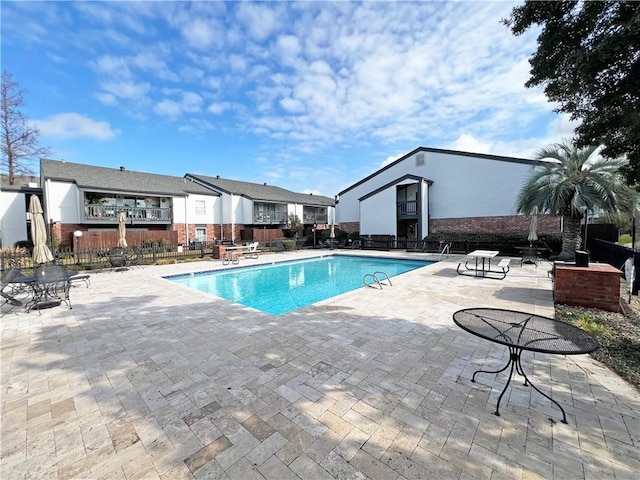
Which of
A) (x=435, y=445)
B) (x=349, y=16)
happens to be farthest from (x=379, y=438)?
(x=349, y=16)

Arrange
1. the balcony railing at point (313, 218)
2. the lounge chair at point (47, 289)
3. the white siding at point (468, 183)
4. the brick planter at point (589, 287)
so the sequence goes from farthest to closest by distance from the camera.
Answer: the balcony railing at point (313, 218)
the white siding at point (468, 183)
the lounge chair at point (47, 289)
the brick planter at point (589, 287)

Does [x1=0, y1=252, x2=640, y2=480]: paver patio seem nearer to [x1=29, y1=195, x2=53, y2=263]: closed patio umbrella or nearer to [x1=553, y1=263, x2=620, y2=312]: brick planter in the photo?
[x1=553, y1=263, x2=620, y2=312]: brick planter

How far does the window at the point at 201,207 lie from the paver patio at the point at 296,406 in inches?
862

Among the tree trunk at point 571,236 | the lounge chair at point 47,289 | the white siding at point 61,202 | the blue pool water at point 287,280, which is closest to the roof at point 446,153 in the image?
the tree trunk at point 571,236

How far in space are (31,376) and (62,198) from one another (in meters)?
21.4

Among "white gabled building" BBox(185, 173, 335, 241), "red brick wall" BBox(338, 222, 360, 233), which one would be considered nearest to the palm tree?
"red brick wall" BBox(338, 222, 360, 233)

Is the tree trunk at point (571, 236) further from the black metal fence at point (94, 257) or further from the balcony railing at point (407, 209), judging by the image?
the black metal fence at point (94, 257)

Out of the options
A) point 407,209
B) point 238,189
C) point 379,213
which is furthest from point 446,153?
point 238,189

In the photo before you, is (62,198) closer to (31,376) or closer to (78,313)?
(78,313)

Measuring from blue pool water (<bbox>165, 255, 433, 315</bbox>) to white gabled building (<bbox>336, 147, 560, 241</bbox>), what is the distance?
23.1 ft

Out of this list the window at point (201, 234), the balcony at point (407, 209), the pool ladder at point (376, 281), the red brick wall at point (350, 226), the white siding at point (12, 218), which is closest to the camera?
the pool ladder at point (376, 281)

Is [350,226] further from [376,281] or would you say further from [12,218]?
[12,218]

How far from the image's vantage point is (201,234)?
86.3 feet

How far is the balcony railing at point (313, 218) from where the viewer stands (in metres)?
34.4
